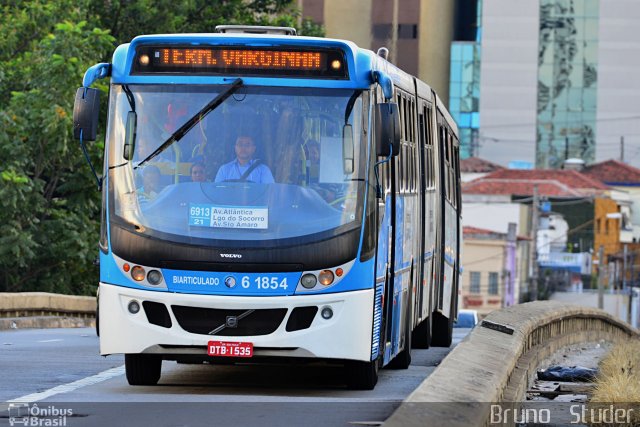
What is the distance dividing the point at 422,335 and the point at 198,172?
27.7ft

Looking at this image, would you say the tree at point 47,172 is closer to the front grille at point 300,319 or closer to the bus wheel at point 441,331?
the bus wheel at point 441,331

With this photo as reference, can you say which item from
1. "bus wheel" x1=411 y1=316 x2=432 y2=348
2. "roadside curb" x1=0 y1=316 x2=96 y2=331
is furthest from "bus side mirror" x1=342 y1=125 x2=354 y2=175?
"roadside curb" x1=0 y1=316 x2=96 y2=331

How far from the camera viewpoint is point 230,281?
1309 cm

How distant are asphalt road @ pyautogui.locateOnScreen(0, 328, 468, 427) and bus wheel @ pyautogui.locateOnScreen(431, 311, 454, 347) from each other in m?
5.31

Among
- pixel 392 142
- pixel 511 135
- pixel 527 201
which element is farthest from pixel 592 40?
pixel 392 142

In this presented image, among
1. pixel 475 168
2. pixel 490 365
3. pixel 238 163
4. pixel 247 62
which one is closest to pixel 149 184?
pixel 238 163

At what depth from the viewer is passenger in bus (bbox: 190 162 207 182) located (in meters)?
13.4

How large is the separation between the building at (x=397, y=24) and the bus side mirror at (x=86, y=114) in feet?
319

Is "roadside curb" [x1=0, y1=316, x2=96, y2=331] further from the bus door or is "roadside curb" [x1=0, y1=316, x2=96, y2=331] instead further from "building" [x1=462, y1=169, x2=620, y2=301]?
"building" [x1=462, y1=169, x2=620, y2=301]

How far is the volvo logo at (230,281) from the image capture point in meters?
13.1

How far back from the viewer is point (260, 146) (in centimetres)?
1341

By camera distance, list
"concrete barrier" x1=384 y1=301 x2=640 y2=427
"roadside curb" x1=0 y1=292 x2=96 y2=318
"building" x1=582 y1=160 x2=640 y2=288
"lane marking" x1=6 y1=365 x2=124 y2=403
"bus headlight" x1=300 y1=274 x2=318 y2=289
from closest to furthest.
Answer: "concrete barrier" x1=384 y1=301 x2=640 y2=427, "lane marking" x1=6 y1=365 x2=124 y2=403, "bus headlight" x1=300 y1=274 x2=318 y2=289, "roadside curb" x1=0 y1=292 x2=96 y2=318, "building" x1=582 y1=160 x2=640 y2=288

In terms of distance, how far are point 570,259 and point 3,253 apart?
74415 millimetres

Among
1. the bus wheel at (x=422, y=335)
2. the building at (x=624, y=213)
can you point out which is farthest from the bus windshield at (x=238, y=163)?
the building at (x=624, y=213)
